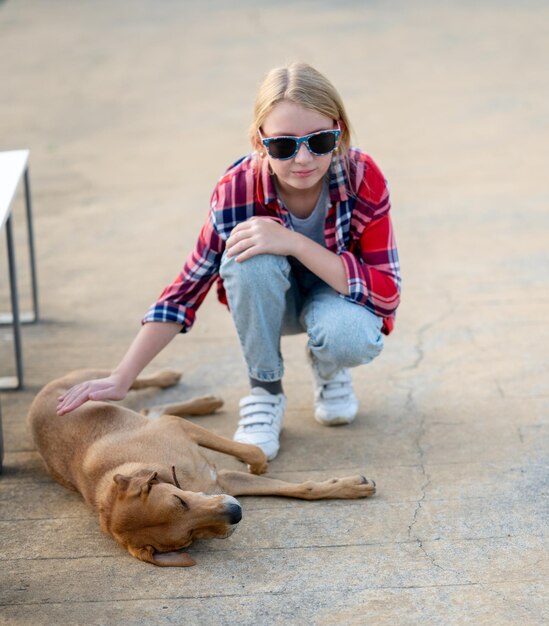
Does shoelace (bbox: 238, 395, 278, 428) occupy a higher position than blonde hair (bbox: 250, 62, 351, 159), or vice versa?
blonde hair (bbox: 250, 62, 351, 159)

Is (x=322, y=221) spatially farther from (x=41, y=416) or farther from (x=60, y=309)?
(x=60, y=309)

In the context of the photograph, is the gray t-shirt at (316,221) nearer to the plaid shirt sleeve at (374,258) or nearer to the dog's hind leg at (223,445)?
the plaid shirt sleeve at (374,258)

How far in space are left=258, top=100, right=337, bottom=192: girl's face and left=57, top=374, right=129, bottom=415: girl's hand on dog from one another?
2.72 ft

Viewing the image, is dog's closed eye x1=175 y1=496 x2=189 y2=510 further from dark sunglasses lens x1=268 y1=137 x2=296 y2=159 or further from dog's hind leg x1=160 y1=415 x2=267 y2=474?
dark sunglasses lens x1=268 y1=137 x2=296 y2=159

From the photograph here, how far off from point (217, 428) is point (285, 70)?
124cm

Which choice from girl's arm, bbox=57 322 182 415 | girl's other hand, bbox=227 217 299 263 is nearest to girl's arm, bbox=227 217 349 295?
girl's other hand, bbox=227 217 299 263

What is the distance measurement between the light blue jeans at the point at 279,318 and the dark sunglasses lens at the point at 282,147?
318mm

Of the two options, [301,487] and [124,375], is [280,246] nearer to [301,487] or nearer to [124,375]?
[124,375]

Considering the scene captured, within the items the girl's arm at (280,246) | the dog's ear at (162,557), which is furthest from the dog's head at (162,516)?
the girl's arm at (280,246)

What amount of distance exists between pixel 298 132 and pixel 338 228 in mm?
354

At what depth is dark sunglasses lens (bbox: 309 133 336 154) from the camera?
3.14 m

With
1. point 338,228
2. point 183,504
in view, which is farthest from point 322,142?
point 183,504

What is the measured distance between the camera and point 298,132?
315 centimetres

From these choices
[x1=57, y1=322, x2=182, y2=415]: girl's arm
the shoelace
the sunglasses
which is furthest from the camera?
the shoelace
